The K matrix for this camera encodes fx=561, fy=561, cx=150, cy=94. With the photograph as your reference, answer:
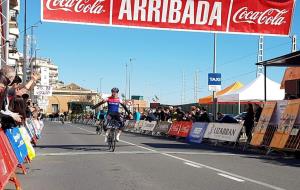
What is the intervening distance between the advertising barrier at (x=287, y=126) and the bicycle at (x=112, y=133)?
5.05 meters

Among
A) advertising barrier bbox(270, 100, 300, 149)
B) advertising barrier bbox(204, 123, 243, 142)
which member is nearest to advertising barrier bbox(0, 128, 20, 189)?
advertising barrier bbox(270, 100, 300, 149)

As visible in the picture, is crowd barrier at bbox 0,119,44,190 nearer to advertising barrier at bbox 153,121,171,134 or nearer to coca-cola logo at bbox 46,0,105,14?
coca-cola logo at bbox 46,0,105,14

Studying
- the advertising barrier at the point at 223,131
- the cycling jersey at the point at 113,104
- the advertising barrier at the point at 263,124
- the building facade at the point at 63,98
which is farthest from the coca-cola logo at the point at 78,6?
the building facade at the point at 63,98

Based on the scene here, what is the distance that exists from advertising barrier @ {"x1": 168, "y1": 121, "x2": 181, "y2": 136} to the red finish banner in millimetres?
9860

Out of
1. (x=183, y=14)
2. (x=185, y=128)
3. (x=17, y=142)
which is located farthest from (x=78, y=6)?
(x=185, y=128)

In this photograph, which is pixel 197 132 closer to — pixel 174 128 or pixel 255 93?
pixel 174 128

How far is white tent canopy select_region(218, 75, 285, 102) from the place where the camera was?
111 feet

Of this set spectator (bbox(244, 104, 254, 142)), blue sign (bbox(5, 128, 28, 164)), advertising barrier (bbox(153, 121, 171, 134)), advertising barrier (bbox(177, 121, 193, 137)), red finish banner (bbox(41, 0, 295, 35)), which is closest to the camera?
blue sign (bbox(5, 128, 28, 164))

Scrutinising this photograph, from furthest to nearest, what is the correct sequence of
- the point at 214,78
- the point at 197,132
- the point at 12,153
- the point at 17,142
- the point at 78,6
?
the point at 214,78, the point at 197,132, the point at 78,6, the point at 17,142, the point at 12,153

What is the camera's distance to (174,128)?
29625 mm

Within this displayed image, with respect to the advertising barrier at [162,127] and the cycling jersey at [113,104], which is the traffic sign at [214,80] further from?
the cycling jersey at [113,104]

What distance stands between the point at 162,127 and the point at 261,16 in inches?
530

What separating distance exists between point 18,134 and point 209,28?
34.4 feet

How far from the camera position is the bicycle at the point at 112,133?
1740cm
